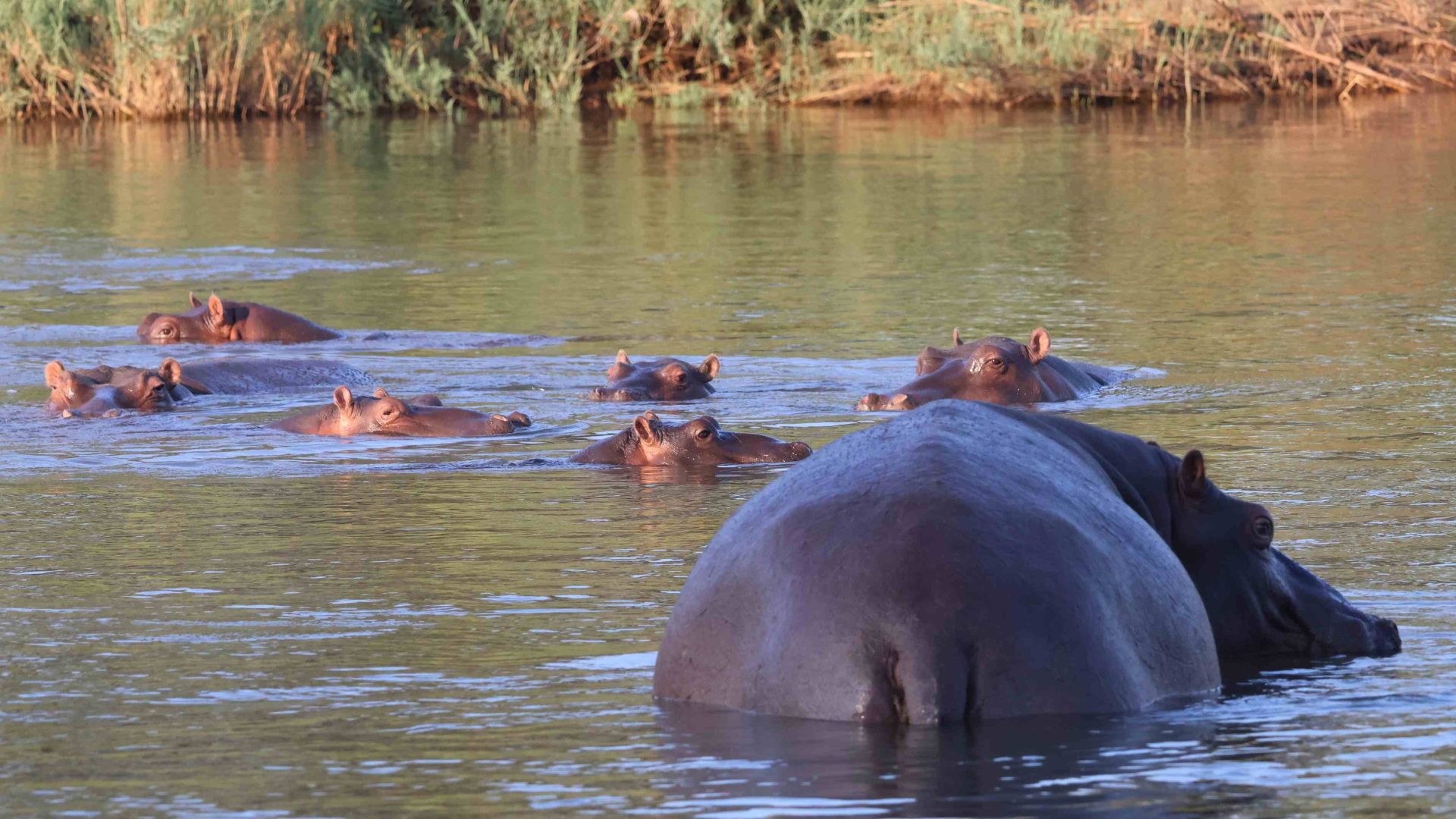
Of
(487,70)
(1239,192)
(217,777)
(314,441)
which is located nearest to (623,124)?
(487,70)

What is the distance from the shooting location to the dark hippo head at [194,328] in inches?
538

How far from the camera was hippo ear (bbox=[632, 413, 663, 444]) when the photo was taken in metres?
9.20

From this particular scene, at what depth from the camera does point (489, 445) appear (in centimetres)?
989

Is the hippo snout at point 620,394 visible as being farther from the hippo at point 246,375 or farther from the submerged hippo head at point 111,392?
the submerged hippo head at point 111,392

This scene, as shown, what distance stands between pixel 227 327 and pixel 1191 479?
941 centimetres

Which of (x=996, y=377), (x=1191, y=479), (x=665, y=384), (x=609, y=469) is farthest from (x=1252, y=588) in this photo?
(x=665, y=384)

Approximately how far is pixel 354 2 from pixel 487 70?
272 centimetres

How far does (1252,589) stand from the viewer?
5199 mm

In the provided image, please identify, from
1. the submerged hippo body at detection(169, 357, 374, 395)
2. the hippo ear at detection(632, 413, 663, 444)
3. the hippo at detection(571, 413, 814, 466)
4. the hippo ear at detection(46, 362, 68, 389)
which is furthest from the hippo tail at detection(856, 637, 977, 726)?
the submerged hippo body at detection(169, 357, 374, 395)

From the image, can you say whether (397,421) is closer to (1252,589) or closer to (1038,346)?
(1038,346)

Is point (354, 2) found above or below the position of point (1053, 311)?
above

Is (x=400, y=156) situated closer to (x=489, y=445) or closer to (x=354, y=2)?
(x=354, y=2)

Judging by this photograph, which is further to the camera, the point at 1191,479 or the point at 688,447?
the point at 688,447

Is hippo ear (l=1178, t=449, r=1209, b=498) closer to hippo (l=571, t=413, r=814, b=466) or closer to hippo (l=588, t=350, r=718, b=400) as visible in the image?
hippo (l=571, t=413, r=814, b=466)
